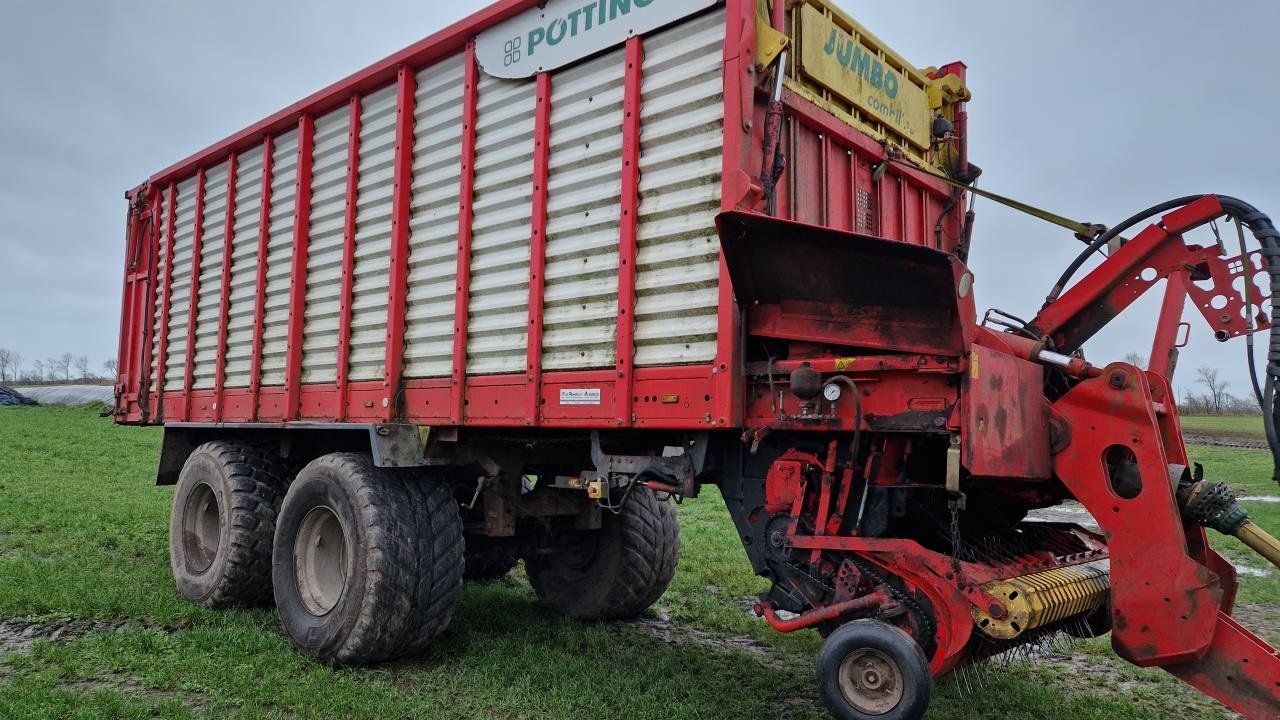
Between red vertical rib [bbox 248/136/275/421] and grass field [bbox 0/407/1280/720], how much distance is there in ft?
5.51

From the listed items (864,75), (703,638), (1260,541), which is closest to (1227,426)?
(703,638)

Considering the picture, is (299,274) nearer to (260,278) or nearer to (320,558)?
(260,278)

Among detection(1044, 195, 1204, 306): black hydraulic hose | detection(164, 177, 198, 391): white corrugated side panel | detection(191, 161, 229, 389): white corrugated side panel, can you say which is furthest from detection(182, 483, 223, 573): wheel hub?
detection(1044, 195, 1204, 306): black hydraulic hose

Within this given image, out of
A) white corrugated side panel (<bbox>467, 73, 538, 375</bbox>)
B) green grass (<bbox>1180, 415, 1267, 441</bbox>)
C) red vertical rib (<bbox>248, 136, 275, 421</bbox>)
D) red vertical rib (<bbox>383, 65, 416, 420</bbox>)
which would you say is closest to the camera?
white corrugated side panel (<bbox>467, 73, 538, 375</bbox>)

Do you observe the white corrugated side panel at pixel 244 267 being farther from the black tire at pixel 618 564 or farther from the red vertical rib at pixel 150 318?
the black tire at pixel 618 564

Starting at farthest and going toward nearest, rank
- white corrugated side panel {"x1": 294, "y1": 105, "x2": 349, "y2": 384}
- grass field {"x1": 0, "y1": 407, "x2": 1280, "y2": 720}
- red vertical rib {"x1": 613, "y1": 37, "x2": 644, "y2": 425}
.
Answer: white corrugated side panel {"x1": 294, "y1": 105, "x2": 349, "y2": 384}, grass field {"x1": 0, "y1": 407, "x2": 1280, "y2": 720}, red vertical rib {"x1": 613, "y1": 37, "x2": 644, "y2": 425}

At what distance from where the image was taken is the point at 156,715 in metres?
4.38

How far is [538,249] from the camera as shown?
15.7 feet

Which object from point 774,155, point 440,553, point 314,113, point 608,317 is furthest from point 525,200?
point 314,113

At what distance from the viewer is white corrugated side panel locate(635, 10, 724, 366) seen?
4.06 metres

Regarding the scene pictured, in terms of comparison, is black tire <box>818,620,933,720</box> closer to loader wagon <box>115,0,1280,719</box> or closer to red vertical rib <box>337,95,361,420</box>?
loader wagon <box>115,0,1280,719</box>

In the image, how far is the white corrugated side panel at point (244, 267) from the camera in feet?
23.0

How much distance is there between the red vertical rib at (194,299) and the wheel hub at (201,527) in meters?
0.80

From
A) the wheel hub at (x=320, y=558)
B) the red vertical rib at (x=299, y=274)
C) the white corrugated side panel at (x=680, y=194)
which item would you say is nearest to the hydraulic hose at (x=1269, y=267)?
the white corrugated side panel at (x=680, y=194)
